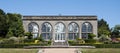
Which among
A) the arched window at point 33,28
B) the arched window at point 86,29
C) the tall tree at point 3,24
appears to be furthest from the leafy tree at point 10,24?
the arched window at point 86,29

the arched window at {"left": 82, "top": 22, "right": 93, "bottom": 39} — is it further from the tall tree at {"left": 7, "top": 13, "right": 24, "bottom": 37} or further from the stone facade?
the tall tree at {"left": 7, "top": 13, "right": 24, "bottom": 37}

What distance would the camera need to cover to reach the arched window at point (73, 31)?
193 feet

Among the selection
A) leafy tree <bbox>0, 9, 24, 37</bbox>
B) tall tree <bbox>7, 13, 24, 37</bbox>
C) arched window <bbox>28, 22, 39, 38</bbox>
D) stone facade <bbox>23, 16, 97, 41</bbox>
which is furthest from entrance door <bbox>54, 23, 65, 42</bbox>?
leafy tree <bbox>0, 9, 24, 37</bbox>

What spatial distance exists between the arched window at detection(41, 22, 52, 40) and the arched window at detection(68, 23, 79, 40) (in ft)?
13.3

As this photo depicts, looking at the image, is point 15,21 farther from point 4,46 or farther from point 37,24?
point 4,46

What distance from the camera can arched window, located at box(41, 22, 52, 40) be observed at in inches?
2319

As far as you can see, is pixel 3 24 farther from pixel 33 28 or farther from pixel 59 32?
pixel 59 32

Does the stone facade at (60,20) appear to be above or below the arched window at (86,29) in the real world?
above

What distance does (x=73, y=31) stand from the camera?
59375mm

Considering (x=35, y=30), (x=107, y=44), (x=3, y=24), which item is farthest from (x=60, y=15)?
(x=107, y=44)

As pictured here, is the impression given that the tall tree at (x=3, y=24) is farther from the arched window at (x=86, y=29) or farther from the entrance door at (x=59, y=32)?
the arched window at (x=86, y=29)

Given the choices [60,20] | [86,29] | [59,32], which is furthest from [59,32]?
[86,29]

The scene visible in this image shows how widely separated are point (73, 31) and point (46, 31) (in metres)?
5.49

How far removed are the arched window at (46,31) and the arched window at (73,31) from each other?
405 cm
